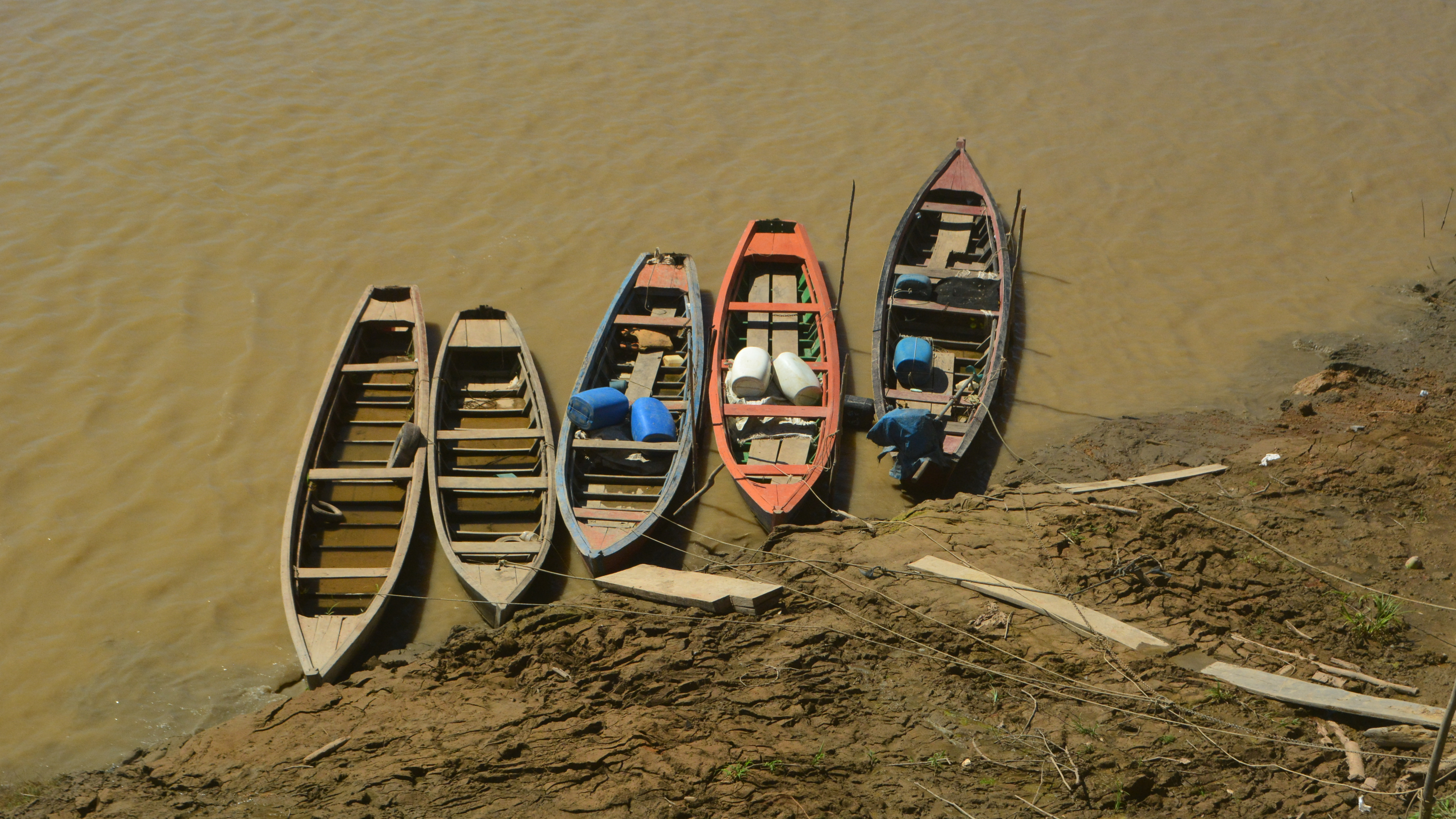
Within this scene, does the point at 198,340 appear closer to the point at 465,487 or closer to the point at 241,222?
the point at 241,222

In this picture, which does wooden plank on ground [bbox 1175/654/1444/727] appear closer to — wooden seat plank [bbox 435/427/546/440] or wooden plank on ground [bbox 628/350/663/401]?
wooden plank on ground [bbox 628/350/663/401]

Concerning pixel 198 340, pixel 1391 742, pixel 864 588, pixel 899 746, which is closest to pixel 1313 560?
pixel 1391 742

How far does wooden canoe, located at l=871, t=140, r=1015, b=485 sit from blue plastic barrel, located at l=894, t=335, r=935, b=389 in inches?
3.4

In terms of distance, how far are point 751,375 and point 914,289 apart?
2739mm

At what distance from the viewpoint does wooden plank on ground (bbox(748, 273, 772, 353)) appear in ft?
37.7

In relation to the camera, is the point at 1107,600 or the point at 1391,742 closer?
the point at 1391,742

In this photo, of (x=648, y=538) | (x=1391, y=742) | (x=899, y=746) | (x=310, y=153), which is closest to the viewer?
(x=1391, y=742)

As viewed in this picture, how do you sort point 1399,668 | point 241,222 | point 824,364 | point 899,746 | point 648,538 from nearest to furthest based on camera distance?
point 899,746, point 1399,668, point 648,538, point 824,364, point 241,222

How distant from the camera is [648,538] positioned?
884cm

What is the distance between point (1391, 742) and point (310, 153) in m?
14.2

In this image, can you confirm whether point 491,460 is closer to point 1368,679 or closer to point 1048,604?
point 1048,604

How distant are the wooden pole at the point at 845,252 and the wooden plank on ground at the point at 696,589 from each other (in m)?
4.95

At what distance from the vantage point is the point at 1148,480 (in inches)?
366

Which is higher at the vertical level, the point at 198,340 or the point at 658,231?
the point at 658,231
